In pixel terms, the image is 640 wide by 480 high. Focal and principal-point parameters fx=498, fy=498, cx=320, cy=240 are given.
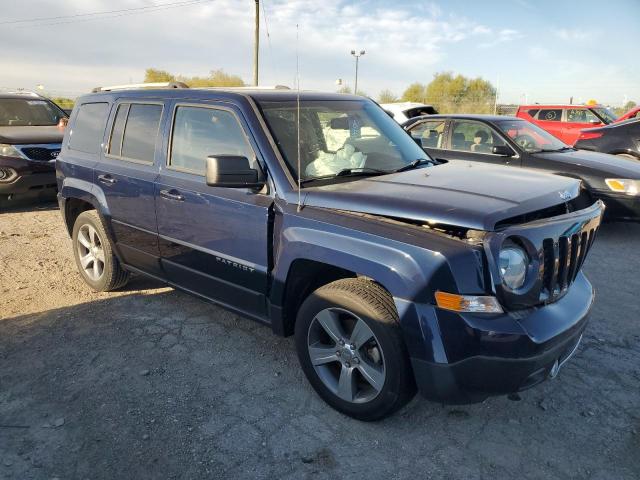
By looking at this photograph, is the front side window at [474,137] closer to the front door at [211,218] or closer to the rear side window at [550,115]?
the front door at [211,218]

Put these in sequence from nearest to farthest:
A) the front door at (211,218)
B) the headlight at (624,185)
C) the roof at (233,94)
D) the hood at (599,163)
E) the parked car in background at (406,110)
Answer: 1. the front door at (211,218)
2. the roof at (233,94)
3. the headlight at (624,185)
4. the hood at (599,163)
5. the parked car in background at (406,110)

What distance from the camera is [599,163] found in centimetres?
671

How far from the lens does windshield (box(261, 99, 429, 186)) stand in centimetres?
328

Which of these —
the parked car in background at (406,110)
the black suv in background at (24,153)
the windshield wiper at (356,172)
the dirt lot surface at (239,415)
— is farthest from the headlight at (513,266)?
the parked car in background at (406,110)

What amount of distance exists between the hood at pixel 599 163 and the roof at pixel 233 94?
3.96 meters

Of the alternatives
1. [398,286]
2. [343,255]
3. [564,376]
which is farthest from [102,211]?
[564,376]

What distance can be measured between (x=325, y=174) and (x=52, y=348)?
2.40m

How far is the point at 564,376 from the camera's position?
3322mm

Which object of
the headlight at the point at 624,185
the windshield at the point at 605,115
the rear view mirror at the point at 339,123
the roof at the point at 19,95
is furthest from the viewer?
the windshield at the point at 605,115

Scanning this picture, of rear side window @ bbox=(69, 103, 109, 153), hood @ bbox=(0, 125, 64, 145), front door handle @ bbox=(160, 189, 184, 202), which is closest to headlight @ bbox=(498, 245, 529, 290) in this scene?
front door handle @ bbox=(160, 189, 184, 202)

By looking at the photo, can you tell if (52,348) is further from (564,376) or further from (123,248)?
(564,376)

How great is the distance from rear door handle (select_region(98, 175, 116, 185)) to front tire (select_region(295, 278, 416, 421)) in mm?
2211

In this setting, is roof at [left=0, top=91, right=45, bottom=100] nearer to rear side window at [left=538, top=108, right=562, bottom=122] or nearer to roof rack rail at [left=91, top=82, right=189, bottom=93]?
roof rack rail at [left=91, top=82, right=189, bottom=93]

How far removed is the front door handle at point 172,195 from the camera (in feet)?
11.8
